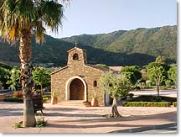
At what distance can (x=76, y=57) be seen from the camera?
2531cm

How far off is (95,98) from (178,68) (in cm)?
1329

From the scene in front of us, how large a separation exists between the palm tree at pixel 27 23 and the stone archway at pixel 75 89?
1154 centimetres

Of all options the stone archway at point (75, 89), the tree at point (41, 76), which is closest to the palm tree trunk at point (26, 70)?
the stone archway at point (75, 89)

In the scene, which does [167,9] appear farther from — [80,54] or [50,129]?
[80,54]

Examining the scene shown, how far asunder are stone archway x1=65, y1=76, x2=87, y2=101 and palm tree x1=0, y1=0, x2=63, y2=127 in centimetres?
1154

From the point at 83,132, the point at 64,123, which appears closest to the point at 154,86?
the point at 64,123

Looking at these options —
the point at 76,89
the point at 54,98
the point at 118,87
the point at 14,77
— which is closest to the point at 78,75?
the point at 76,89

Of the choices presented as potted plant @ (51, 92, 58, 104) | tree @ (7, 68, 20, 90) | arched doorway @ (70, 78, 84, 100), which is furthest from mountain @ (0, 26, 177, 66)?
tree @ (7, 68, 20, 90)

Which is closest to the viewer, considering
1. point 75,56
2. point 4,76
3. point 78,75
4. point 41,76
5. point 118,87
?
point 118,87

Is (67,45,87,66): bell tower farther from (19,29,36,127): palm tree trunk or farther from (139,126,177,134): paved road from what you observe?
(139,126,177,134): paved road

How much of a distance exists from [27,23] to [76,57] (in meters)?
12.0

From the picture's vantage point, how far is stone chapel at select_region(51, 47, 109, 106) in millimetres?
24652

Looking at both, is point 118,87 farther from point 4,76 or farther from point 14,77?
point 4,76

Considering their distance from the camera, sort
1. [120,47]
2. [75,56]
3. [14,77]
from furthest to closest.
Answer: [14,77], [75,56], [120,47]
